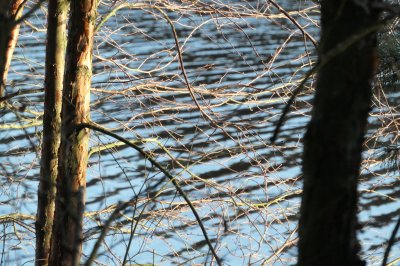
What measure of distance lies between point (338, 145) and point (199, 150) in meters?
9.83

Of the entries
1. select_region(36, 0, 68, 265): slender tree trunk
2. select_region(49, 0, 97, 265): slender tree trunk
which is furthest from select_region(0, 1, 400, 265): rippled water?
select_region(49, 0, 97, 265): slender tree trunk

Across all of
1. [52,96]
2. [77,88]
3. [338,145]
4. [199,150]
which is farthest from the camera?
[199,150]

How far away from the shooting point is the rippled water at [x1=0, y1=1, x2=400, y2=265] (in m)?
7.18

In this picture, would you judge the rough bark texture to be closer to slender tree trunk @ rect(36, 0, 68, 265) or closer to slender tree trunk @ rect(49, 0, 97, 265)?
slender tree trunk @ rect(49, 0, 97, 265)

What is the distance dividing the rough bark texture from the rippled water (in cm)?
388

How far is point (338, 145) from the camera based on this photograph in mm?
2154

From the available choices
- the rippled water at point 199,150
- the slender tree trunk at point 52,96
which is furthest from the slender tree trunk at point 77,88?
the rippled water at point 199,150

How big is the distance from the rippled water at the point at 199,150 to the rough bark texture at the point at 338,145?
3878 millimetres

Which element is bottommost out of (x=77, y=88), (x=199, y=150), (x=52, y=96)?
(x=77, y=88)

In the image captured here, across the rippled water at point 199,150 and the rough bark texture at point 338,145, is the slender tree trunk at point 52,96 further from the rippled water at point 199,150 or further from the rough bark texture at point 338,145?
the rough bark texture at point 338,145

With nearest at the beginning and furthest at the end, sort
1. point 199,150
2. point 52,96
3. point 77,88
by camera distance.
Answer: point 77,88 → point 52,96 → point 199,150

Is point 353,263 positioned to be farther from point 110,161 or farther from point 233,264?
point 110,161

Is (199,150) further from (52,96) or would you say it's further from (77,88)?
(77,88)

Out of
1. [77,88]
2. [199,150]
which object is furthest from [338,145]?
[199,150]
